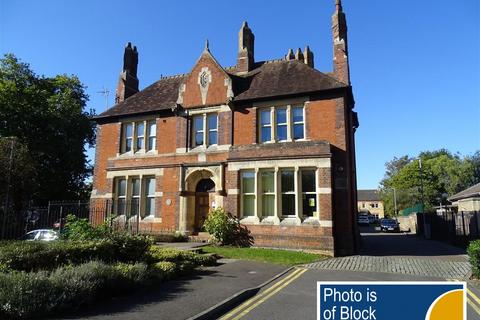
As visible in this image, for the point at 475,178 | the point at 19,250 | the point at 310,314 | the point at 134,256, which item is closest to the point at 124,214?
the point at 134,256

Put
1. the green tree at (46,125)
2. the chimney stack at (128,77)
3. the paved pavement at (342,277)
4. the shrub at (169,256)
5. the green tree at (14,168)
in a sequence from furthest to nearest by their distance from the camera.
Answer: the green tree at (46,125)
the chimney stack at (128,77)
the green tree at (14,168)
the shrub at (169,256)
the paved pavement at (342,277)

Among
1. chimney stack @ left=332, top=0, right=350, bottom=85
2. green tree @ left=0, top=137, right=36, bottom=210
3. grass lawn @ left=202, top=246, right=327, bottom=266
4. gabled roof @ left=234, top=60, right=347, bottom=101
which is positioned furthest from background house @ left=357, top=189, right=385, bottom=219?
grass lawn @ left=202, top=246, right=327, bottom=266

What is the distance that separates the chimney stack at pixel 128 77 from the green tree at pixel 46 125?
9.89 metres

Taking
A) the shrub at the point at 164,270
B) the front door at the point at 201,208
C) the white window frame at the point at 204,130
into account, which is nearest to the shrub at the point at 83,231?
the shrub at the point at 164,270

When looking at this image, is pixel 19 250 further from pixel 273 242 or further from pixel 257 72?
pixel 257 72

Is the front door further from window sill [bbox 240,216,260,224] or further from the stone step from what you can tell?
window sill [bbox 240,216,260,224]

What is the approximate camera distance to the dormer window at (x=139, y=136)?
23156 millimetres

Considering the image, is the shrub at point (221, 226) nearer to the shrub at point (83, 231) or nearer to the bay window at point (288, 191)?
the bay window at point (288, 191)

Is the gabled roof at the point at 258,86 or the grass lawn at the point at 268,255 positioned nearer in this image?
the grass lawn at the point at 268,255

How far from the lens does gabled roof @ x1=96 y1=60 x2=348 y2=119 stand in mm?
19469

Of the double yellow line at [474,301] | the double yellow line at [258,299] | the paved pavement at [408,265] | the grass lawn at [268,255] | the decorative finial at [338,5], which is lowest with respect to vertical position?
the double yellow line at [474,301]

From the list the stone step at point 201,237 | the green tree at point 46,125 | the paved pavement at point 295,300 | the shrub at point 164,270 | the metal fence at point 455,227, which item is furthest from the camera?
the green tree at point 46,125

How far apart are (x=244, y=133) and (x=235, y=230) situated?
211 inches

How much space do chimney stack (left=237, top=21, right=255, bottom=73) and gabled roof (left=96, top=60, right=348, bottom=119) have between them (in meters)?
0.57
